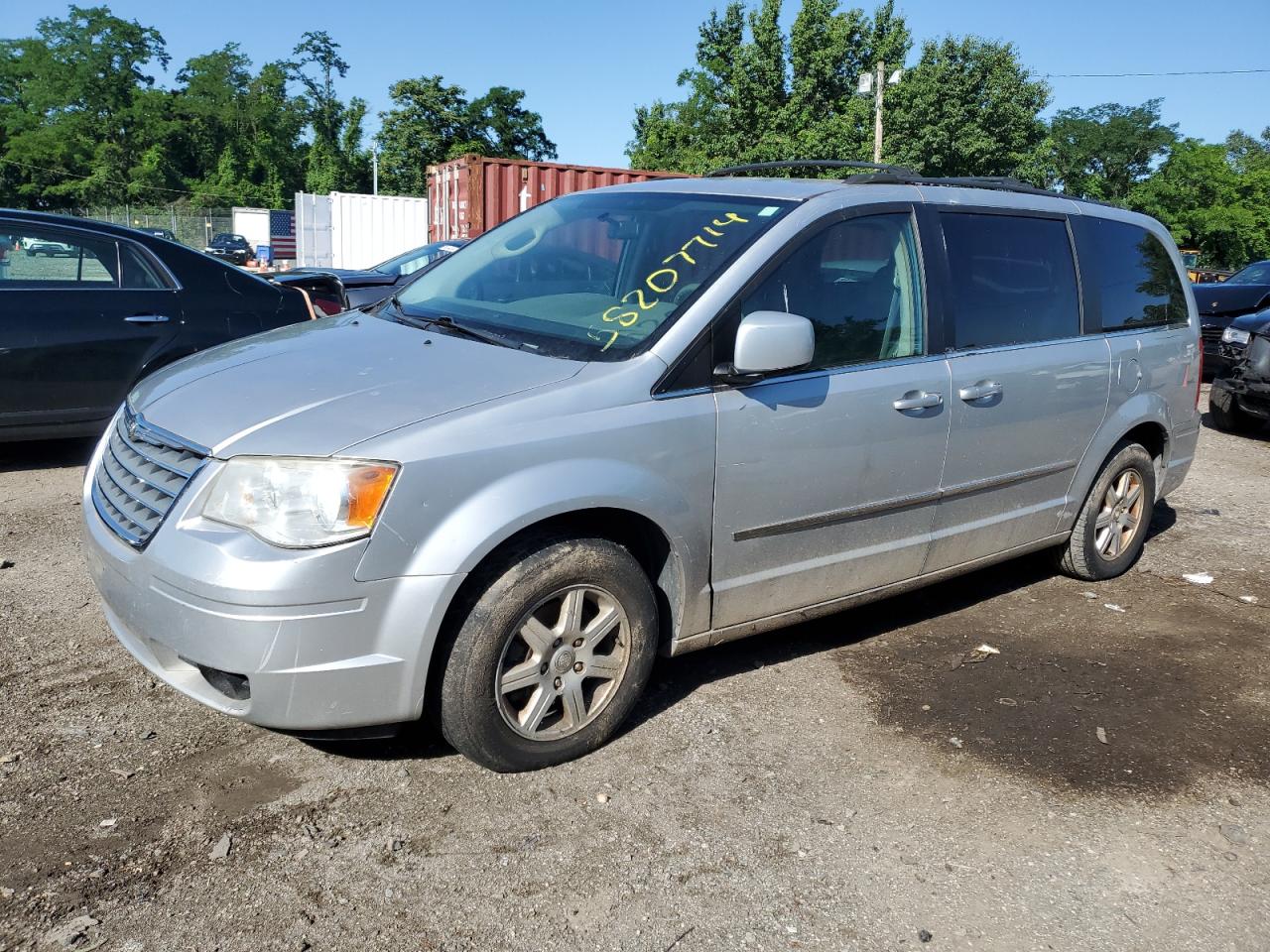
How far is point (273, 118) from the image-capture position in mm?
88312

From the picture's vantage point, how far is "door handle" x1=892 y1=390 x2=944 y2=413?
393cm

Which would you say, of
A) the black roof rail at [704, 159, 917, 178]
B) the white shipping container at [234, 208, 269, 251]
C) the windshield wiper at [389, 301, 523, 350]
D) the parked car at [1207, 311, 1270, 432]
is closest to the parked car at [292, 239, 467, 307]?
the black roof rail at [704, 159, 917, 178]

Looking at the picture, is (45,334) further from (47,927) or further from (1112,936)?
(1112,936)

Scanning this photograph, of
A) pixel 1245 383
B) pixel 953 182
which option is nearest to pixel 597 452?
pixel 953 182

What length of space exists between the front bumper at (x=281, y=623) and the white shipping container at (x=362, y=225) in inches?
964

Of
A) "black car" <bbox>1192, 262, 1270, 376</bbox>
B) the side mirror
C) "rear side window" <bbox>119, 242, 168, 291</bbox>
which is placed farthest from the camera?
"black car" <bbox>1192, 262, 1270, 376</bbox>

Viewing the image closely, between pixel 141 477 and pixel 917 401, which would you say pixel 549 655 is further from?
pixel 917 401

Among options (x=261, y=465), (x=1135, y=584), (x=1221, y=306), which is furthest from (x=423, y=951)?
(x=1221, y=306)

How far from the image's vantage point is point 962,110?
48.5 metres

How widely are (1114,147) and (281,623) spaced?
84.4 meters

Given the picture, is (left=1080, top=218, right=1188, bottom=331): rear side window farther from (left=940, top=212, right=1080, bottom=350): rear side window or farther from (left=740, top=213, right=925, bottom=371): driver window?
(left=740, top=213, right=925, bottom=371): driver window

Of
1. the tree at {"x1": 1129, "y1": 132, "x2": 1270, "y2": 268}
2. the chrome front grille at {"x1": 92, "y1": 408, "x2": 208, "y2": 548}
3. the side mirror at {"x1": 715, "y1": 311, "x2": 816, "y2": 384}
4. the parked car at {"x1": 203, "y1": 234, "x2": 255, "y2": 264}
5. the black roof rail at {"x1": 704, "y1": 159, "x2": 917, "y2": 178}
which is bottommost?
the chrome front grille at {"x1": 92, "y1": 408, "x2": 208, "y2": 548}

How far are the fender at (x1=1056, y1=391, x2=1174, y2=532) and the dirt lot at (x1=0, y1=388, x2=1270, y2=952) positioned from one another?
0.72m

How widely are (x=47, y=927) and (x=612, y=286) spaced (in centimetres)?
248
